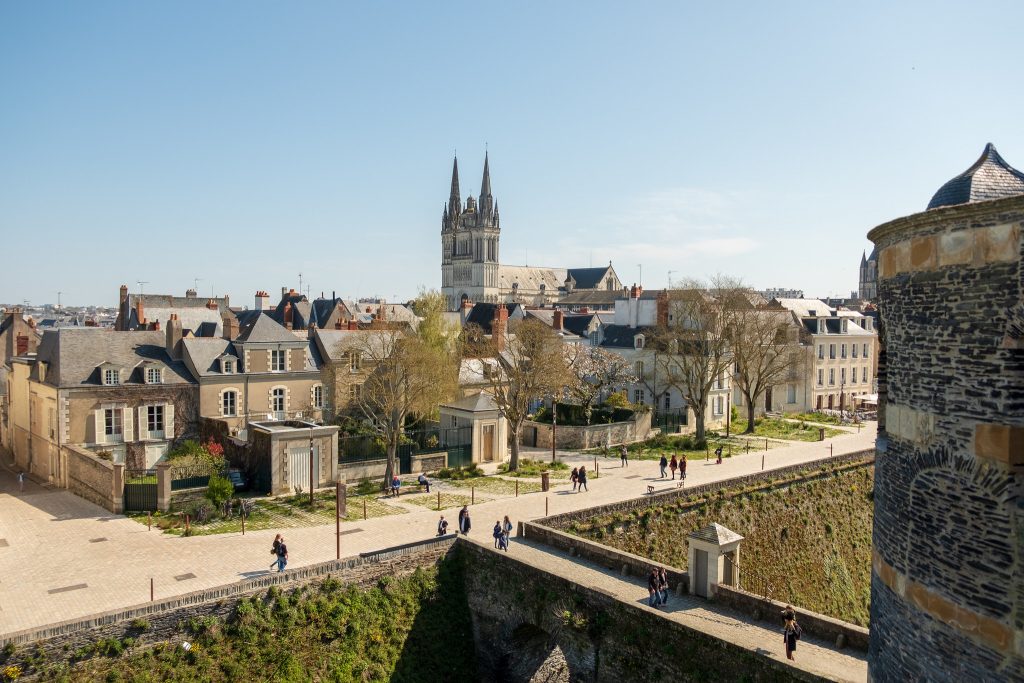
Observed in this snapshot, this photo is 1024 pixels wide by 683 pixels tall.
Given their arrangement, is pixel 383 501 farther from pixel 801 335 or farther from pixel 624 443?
pixel 801 335

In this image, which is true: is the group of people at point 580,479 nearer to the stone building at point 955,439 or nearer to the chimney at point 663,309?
the chimney at point 663,309

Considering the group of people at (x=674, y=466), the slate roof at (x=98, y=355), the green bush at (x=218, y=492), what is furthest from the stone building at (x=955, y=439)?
the slate roof at (x=98, y=355)

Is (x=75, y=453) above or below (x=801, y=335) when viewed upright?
below

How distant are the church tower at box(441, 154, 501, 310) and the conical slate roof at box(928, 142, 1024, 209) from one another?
380 feet

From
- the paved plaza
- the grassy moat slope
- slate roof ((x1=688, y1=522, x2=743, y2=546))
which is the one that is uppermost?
slate roof ((x1=688, y1=522, x2=743, y2=546))

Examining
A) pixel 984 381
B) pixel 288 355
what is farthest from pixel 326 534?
pixel 984 381

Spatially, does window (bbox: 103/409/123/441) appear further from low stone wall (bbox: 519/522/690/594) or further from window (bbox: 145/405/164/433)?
low stone wall (bbox: 519/522/690/594)

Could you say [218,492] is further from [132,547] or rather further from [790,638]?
[790,638]

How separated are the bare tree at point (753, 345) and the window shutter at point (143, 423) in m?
27.3

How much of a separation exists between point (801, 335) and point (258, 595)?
137ft

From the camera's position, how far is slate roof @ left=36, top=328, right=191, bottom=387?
29391 millimetres

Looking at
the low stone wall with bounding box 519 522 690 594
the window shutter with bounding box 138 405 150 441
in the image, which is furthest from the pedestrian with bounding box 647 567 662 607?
the window shutter with bounding box 138 405 150 441

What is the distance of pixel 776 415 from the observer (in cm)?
4812

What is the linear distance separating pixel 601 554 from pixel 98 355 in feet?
73.4
